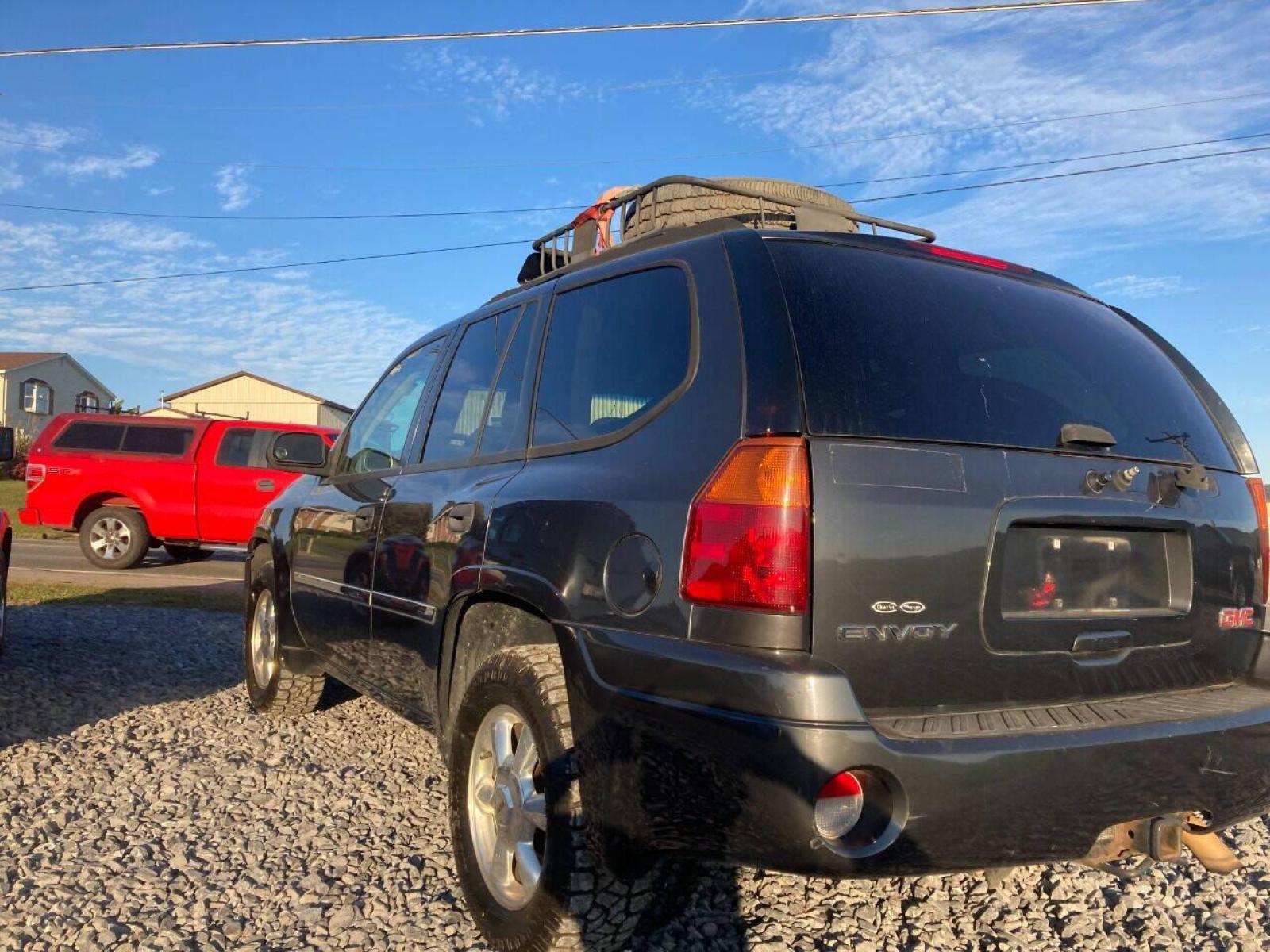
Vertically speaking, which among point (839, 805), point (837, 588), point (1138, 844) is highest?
point (837, 588)

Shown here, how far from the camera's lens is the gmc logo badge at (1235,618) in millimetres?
2646

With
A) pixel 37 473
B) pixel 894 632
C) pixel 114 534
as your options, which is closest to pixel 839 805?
pixel 894 632

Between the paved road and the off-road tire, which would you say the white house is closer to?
the paved road

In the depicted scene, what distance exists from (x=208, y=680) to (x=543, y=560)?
4.36m

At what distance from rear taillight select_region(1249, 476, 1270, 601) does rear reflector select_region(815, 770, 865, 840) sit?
1.52 meters

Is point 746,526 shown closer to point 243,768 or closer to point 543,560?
point 543,560

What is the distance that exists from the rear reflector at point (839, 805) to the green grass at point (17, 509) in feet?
39.3

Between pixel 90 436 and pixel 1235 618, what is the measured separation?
13928 millimetres

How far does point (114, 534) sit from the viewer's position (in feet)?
43.6

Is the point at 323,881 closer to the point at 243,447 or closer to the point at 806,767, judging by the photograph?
the point at 806,767

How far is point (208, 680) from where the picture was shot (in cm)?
612

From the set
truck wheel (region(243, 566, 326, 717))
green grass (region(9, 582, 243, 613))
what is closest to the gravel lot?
truck wheel (region(243, 566, 326, 717))

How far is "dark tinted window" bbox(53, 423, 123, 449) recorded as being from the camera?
13391mm

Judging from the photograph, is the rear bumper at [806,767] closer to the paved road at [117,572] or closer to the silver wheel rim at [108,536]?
the paved road at [117,572]
